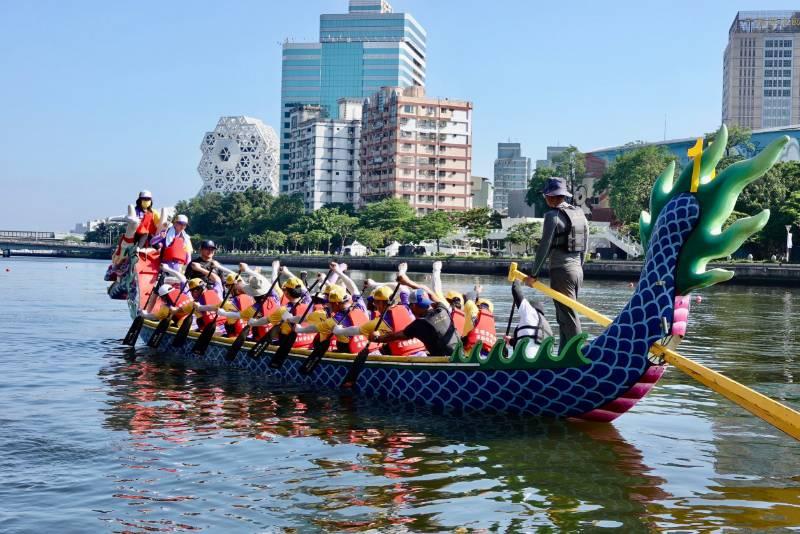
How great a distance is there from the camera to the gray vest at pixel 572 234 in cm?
1178

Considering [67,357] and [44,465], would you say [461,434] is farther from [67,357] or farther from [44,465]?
[67,357]

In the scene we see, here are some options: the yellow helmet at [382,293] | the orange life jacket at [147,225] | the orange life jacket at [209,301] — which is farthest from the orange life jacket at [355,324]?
the orange life jacket at [147,225]

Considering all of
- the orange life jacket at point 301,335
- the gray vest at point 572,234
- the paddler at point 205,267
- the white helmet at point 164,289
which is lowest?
the orange life jacket at point 301,335

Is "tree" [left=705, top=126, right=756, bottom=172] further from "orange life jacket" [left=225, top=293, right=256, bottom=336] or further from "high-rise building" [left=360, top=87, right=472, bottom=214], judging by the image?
"orange life jacket" [left=225, top=293, right=256, bottom=336]

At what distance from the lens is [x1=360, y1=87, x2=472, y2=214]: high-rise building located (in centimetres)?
14012

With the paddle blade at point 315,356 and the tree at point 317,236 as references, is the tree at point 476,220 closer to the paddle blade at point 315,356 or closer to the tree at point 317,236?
the tree at point 317,236

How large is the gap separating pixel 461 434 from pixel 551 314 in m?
23.4

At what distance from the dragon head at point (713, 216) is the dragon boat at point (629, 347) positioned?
1 cm

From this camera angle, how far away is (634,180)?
89.7 meters

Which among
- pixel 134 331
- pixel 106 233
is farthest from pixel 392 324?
pixel 106 233

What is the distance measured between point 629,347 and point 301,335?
6.93 metres

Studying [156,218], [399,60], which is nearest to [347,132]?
[399,60]

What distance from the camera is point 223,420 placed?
12.9 meters

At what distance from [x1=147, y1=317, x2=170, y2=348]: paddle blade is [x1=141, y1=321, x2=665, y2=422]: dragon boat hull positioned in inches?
232
